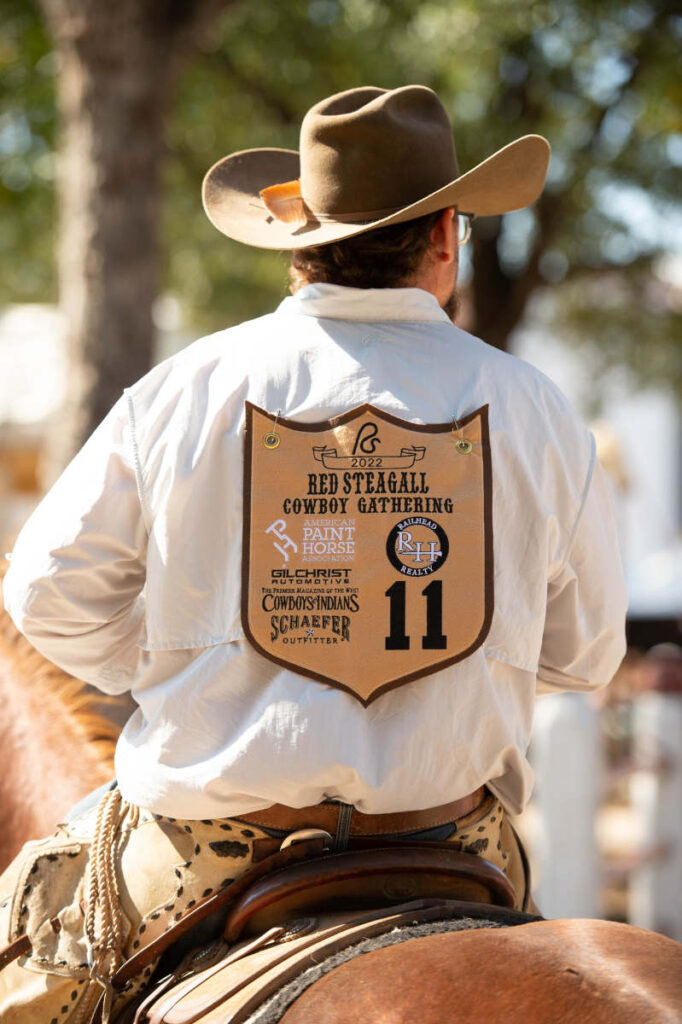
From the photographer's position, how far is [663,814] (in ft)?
19.9

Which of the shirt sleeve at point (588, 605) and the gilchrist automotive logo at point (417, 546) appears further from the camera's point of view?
the shirt sleeve at point (588, 605)

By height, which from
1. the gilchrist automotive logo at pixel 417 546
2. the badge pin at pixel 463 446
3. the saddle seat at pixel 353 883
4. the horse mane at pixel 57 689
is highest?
the badge pin at pixel 463 446

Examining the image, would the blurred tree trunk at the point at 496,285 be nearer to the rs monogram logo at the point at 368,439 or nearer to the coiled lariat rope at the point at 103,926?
the rs monogram logo at the point at 368,439

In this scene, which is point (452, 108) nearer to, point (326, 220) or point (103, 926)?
point (326, 220)

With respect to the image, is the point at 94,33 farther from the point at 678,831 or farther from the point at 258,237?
the point at 678,831

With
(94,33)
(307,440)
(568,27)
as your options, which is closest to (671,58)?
(568,27)

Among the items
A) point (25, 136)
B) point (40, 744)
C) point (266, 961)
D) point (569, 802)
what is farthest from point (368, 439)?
point (25, 136)

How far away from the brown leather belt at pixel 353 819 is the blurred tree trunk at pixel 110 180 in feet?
12.3

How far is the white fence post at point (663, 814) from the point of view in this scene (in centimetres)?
596

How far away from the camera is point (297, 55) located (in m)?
8.24

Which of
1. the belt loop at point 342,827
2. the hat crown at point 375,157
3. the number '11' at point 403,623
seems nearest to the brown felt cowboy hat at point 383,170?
the hat crown at point 375,157

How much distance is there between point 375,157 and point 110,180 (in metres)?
3.64

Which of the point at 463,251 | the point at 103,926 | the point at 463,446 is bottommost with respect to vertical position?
the point at 103,926

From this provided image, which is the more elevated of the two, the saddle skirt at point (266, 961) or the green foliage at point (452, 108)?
the green foliage at point (452, 108)
